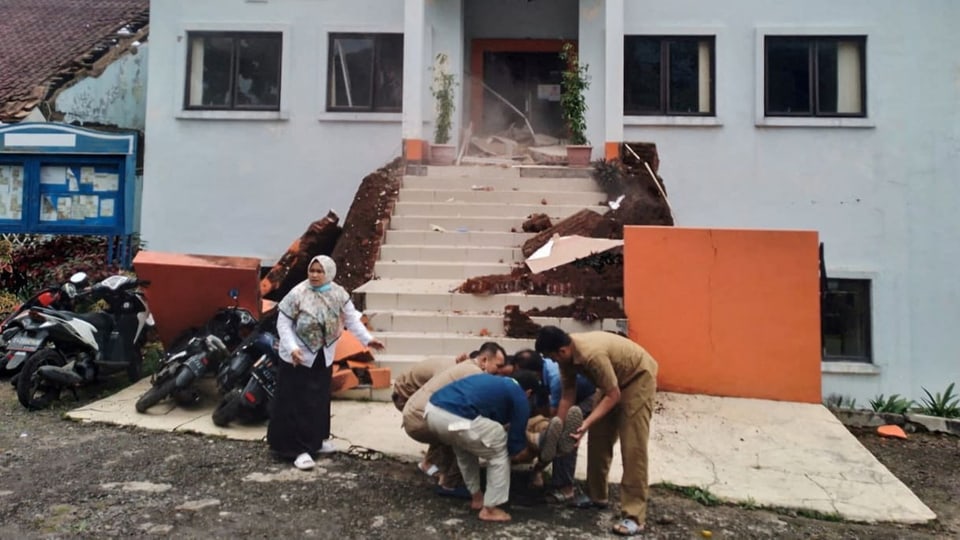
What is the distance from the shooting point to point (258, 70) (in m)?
10.9

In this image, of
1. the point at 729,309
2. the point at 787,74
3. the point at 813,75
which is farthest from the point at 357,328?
the point at 813,75

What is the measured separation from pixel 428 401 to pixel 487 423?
42cm

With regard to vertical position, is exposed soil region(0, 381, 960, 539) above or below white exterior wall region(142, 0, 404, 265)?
below

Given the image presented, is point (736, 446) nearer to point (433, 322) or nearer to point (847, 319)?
point (433, 322)

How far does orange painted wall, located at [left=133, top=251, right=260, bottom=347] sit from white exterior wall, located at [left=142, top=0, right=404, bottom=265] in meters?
4.46

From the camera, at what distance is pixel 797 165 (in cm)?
1016

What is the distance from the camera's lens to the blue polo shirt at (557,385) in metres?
4.10

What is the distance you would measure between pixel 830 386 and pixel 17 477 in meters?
10.1

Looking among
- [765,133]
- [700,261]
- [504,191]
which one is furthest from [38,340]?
[765,133]

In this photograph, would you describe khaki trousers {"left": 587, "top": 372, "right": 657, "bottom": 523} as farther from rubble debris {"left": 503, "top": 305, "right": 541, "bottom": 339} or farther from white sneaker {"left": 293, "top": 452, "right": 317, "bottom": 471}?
rubble debris {"left": 503, "top": 305, "right": 541, "bottom": 339}

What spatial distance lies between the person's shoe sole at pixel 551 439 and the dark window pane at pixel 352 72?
8.24m

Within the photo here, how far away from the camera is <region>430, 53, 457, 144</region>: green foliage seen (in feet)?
35.2

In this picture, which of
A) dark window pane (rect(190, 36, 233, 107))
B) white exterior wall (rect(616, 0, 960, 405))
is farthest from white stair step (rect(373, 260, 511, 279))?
dark window pane (rect(190, 36, 233, 107))

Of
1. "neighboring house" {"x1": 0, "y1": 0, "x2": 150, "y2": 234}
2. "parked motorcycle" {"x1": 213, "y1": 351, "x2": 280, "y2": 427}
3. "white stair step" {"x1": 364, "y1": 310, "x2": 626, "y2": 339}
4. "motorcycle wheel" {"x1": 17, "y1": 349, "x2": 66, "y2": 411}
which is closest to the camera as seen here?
"parked motorcycle" {"x1": 213, "y1": 351, "x2": 280, "y2": 427}
